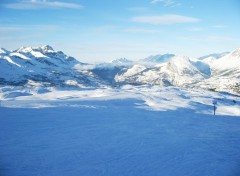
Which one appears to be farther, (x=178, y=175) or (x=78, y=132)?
(x=78, y=132)

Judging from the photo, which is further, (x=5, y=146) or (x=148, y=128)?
(x=148, y=128)

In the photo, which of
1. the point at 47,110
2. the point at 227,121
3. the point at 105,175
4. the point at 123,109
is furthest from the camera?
the point at 123,109

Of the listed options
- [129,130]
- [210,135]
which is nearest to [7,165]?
[129,130]

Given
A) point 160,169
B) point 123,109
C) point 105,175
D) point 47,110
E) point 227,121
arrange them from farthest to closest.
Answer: point 123,109, point 227,121, point 47,110, point 160,169, point 105,175

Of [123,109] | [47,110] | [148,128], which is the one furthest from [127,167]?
[123,109]

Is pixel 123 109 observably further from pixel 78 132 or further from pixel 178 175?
pixel 178 175

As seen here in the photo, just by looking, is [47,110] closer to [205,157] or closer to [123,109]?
[123,109]
